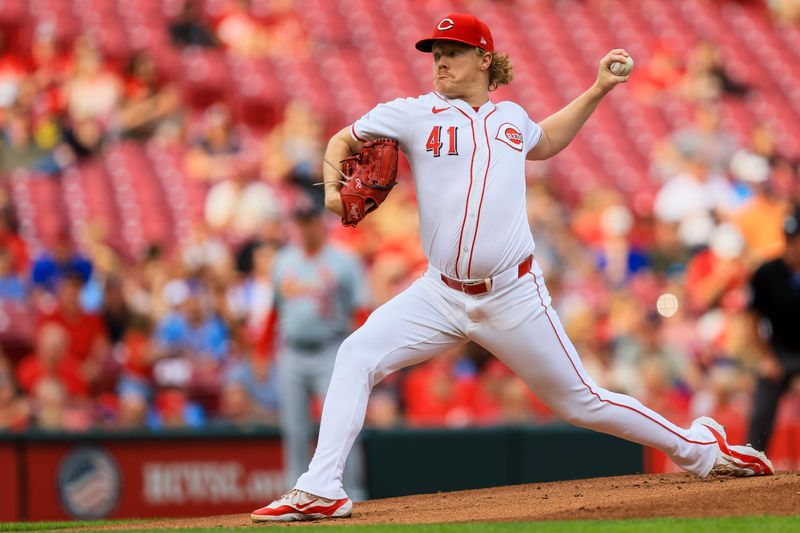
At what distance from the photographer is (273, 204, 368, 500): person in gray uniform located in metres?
7.66

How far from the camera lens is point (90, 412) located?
8.59 metres

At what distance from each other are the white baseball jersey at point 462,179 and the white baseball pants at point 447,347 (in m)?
0.11

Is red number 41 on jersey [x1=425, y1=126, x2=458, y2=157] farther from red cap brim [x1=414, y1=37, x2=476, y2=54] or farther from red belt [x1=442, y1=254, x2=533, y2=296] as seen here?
red belt [x1=442, y1=254, x2=533, y2=296]

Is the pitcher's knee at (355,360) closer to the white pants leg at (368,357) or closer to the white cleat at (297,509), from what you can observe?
the white pants leg at (368,357)

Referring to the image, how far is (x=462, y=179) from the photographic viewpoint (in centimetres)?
470

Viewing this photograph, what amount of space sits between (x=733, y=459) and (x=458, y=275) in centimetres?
153

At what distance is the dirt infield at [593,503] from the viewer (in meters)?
4.63

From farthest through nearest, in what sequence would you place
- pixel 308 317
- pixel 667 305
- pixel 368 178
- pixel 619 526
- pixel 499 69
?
1. pixel 667 305
2. pixel 308 317
3. pixel 499 69
4. pixel 368 178
5. pixel 619 526

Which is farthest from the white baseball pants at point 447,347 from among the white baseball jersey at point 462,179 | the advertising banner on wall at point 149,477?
the advertising banner on wall at point 149,477

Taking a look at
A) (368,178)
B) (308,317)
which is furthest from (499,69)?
(308,317)

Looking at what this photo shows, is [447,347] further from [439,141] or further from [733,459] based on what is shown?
[733,459]

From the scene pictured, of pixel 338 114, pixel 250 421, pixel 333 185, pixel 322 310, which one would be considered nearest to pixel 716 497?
pixel 333 185

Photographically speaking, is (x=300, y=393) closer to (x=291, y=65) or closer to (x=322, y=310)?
(x=322, y=310)

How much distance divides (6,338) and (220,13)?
6.31 meters
